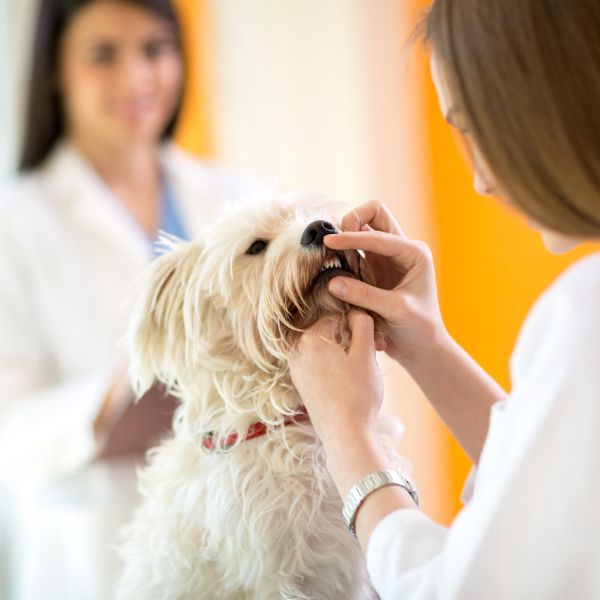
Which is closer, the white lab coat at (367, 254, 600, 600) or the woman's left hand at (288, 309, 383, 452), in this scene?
the white lab coat at (367, 254, 600, 600)

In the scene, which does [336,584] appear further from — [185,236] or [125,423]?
[185,236]

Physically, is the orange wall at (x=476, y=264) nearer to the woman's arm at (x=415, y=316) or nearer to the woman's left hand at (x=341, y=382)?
the woman's arm at (x=415, y=316)

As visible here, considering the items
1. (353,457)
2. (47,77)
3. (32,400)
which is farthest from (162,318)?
(47,77)

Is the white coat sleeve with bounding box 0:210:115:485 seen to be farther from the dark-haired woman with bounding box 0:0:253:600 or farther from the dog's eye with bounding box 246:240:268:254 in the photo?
the dog's eye with bounding box 246:240:268:254

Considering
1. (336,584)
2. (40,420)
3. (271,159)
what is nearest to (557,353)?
(336,584)

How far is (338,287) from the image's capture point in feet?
3.10

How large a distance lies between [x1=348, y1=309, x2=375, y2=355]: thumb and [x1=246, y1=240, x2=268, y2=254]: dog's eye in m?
0.22

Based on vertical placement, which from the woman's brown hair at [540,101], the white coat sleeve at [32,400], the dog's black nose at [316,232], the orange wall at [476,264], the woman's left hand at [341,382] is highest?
the woman's brown hair at [540,101]

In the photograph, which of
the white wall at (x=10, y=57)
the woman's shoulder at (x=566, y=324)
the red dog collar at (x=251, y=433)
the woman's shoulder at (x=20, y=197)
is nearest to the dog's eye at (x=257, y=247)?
the red dog collar at (x=251, y=433)

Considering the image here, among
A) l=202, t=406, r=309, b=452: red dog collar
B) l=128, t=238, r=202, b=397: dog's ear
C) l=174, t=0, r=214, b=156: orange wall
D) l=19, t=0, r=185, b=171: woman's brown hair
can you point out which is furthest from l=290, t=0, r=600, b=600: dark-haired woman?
l=174, t=0, r=214, b=156: orange wall

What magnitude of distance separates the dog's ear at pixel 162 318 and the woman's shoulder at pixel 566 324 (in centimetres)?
55

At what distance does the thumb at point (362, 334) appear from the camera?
2.99ft

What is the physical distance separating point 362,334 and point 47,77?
146 centimetres

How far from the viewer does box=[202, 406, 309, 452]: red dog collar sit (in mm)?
1038
